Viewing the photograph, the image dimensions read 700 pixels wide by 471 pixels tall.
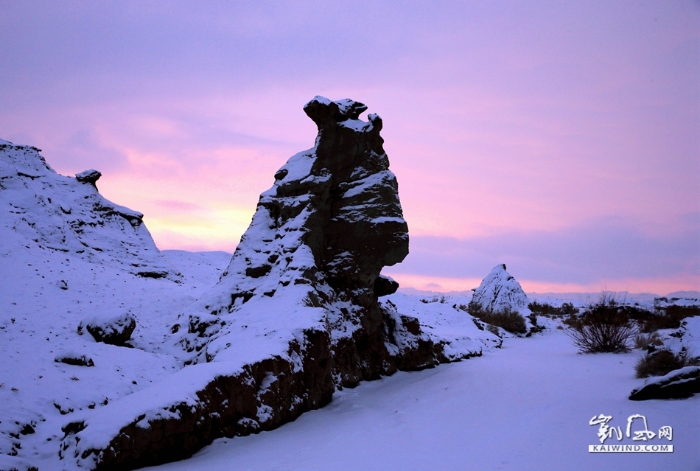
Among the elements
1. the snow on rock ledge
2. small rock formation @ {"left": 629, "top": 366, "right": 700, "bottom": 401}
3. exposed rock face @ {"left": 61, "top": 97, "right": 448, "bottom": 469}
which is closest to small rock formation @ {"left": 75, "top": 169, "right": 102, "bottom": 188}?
the snow on rock ledge

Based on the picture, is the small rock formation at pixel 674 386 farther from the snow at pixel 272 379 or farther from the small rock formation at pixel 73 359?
the small rock formation at pixel 73 359

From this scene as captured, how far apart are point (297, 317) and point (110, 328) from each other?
5707 millimetres

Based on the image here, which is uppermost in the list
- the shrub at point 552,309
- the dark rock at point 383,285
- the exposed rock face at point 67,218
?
the exposed rock face at point 67,218

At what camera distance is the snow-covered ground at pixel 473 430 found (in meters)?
6.04

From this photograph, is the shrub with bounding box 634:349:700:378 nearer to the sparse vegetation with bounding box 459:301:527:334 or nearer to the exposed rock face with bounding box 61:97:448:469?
the exposed rock face with bounding box 61:97:448:469

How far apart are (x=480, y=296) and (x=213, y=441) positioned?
25324mm

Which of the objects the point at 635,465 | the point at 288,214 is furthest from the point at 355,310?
the point at 635,465

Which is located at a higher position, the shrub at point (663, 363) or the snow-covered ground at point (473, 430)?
the shrub at point (663, 363)

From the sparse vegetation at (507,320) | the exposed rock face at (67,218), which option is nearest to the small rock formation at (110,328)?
the exposed rock face at (67,218)

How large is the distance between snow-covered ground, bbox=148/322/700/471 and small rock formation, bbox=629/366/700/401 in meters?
0.24

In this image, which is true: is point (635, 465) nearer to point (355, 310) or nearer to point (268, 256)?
point (355, 310)

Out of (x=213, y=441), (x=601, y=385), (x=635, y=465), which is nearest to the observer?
(x=635, y=465)

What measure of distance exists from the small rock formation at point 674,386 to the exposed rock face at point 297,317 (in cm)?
573

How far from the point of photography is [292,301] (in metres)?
10.6
